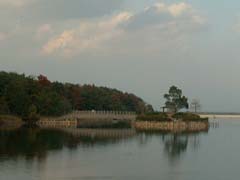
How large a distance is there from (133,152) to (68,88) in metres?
47.8

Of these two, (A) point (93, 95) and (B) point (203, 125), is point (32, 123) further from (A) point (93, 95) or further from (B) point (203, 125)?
(B) point (203, 125)

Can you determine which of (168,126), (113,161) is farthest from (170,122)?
(113,161)

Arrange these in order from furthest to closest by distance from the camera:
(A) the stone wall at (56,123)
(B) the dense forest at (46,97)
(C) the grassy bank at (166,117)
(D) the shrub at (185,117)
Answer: (D) the shrub at (185,117) → (C) the grassy bank at (166,117) → (A) the stone wall at (56,123) → (B) the dense forest at (46,97)

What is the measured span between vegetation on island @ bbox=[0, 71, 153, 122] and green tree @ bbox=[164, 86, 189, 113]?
10.4m

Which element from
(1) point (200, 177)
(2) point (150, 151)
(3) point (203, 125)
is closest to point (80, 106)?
(3) point (203, 125)

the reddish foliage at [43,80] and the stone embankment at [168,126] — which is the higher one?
the reddish foliage at [43,80]

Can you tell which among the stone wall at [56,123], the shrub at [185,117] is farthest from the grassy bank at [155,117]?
the stone wall at [56,123]

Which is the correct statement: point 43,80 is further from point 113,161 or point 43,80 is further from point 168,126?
point 113,161

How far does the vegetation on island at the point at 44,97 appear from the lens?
68312 millimetres

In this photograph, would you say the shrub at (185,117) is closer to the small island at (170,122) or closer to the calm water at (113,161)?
the small island at (170,122)

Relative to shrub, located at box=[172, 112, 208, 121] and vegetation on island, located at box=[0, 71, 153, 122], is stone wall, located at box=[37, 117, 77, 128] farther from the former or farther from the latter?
shrub, located at box=[172, 112, 208, 121]

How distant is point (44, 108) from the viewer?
238 feet

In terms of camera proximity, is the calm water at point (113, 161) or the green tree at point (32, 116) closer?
the calm water at point (113, 161)

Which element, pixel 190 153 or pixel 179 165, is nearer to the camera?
pixel 179 165
